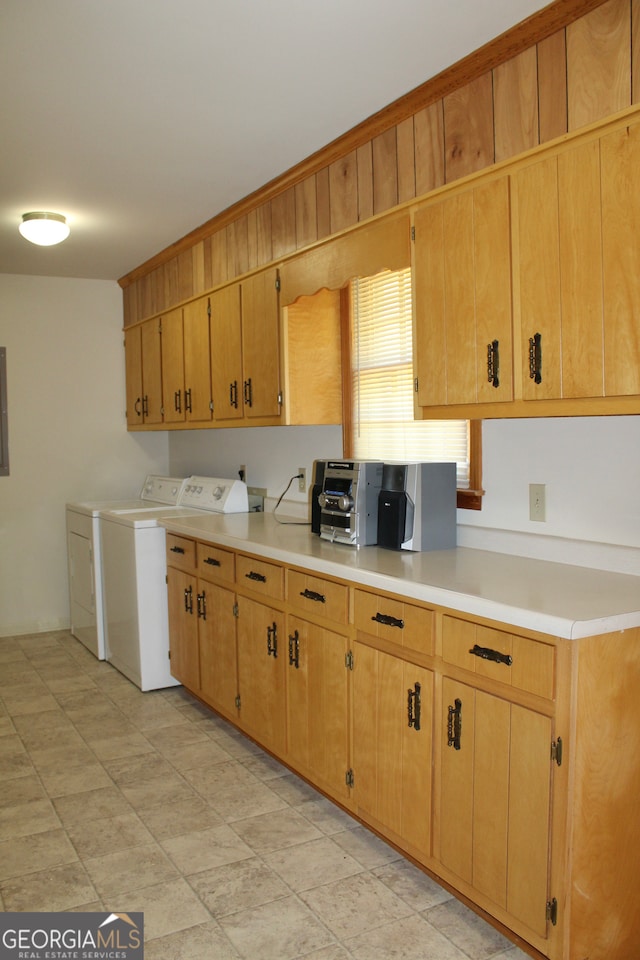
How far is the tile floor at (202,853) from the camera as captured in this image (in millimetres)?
2113

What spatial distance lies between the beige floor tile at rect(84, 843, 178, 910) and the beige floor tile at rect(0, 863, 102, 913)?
3 centimetres

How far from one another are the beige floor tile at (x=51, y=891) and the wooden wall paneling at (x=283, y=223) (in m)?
2.53

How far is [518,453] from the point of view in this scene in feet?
8.84

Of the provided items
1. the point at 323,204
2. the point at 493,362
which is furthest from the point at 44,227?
the point at 493,362

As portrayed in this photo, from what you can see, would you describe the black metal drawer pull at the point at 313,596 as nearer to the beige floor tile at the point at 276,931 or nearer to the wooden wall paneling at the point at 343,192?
the beige floor tile at the point at 276,931

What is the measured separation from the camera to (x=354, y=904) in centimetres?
225

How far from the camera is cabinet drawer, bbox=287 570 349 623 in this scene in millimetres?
2613

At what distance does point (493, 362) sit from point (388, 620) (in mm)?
845

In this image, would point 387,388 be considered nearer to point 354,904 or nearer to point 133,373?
point 354,904

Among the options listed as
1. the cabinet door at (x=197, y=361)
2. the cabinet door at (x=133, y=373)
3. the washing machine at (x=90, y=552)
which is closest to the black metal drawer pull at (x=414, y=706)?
the cabinet door at (x=197, y=361)

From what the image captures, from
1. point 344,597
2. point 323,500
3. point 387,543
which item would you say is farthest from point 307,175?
point 344,597

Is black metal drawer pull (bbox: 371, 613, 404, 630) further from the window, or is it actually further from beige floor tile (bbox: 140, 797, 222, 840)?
A: beige floor tile (bbox: 140, 797, 222, 840)

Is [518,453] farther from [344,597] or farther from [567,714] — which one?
[567,714]

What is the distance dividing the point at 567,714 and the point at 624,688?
171mm
